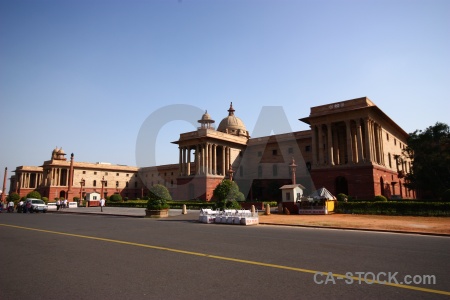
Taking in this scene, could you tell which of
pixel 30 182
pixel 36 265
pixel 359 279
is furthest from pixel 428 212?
pixel 30 182

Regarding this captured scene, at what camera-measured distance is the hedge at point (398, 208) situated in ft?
74.4

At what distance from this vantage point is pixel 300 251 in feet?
30.7

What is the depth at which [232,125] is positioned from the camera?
2852 inches

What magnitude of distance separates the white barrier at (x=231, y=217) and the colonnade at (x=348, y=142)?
2337cm

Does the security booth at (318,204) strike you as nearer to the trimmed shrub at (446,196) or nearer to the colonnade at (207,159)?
the trimmed shrub at (446,196)

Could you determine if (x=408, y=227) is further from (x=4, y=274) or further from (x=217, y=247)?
(x=4, y=274)

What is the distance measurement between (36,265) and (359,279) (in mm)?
7882

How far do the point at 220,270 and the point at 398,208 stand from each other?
22762 mm

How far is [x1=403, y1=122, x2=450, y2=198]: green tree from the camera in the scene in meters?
34.2

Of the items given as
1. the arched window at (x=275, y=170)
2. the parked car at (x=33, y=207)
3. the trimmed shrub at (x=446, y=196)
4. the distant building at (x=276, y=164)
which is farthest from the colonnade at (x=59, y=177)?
the trimmed shrub at (x=446, y=196)

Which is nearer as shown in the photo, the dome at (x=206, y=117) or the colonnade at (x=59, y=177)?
the dome at (x=206, y=117)

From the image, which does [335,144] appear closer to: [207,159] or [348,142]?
[348,142]

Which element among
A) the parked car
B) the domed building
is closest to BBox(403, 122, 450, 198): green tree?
the domed building

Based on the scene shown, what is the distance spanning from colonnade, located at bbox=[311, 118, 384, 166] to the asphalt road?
30088 millimetres
